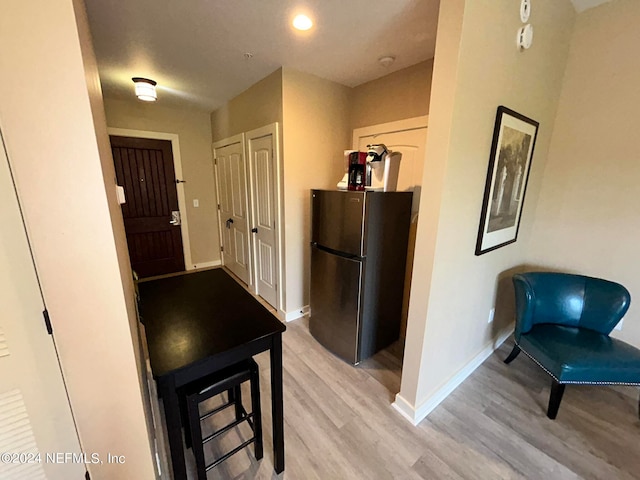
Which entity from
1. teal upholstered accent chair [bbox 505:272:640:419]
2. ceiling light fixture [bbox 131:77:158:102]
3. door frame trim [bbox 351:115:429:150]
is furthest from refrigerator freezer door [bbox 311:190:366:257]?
ceiling light fixture [bbox 131:77:158:102]

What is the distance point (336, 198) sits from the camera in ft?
6.50

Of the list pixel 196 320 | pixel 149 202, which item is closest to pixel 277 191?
pixel 196 320

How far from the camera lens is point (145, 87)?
2.49 m

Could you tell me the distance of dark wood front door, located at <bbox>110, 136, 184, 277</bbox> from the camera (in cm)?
334

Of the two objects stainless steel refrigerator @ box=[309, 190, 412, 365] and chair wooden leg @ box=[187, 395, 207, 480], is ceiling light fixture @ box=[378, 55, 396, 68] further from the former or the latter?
chair wooden leg @ box=[187, 395, 207, 480]

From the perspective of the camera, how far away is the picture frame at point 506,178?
1573 mm

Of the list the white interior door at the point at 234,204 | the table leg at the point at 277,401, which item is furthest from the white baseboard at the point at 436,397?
the white interior door at the point at 234,204

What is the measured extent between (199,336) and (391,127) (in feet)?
7.49

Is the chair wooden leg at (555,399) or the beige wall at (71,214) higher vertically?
the beige wall at (71,214)

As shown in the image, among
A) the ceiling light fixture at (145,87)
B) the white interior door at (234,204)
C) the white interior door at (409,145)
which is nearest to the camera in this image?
the white interior door at (409,145)

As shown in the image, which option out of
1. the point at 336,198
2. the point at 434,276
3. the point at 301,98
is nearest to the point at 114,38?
the point at 301,98

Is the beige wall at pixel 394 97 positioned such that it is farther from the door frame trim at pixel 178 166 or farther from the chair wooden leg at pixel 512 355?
the door frame trim at pixel 178 166

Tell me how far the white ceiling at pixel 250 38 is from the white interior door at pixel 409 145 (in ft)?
1.60

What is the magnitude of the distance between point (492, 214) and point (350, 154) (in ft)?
3.72
